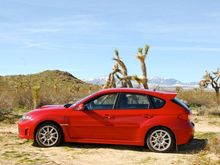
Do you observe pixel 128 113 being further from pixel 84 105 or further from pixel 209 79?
pixel 209 79

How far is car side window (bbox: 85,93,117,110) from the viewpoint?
1036cm

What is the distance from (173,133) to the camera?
993 centimetres

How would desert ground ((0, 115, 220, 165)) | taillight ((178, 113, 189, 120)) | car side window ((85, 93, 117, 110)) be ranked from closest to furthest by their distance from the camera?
desert ground ((0, 115, 220, 165)), taillight ((178, 113, 189, 120)), car side window ((85, 93, 117, 110))

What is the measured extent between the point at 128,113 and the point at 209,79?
20.1 meters

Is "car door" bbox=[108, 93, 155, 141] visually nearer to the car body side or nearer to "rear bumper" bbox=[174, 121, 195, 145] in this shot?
the car body side

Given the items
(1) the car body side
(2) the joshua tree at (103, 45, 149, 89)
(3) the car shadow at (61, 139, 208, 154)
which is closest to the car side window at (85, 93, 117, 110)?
(1) the car body side

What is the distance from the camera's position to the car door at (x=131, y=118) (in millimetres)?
10094

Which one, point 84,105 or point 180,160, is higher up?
point 84,105

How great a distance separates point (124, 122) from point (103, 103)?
74 centimetres

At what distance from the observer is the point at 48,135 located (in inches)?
409

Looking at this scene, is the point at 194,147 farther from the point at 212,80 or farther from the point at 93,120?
the point at 212,80

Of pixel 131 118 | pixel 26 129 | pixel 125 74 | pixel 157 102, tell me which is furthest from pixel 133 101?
pixel 125 74

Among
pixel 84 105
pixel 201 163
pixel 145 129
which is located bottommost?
pixel 201 163

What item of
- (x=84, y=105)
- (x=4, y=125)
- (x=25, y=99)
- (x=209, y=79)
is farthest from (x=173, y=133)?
(x=209, y=79)
